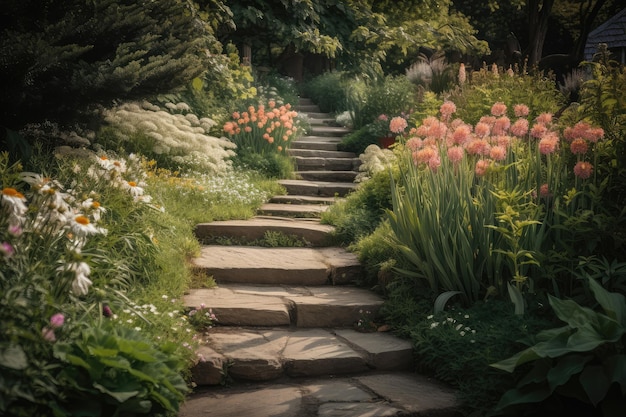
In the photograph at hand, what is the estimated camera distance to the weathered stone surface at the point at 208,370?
4105 mm

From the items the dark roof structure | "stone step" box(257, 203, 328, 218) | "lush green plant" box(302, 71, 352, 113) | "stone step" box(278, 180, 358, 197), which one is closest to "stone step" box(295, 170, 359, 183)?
"stone step" box(278, 180, 358, 197)

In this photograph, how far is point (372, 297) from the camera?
535 centimetres

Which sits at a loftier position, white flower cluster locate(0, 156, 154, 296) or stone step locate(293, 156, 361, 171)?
white flower cluster locate(0, 156, 154, 296)

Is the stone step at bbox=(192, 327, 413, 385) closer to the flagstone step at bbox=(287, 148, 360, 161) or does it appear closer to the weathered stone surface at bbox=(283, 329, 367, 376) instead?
the weathered stone surface at bbox=(283, 329, 367, 376)

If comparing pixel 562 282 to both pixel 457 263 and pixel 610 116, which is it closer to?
pixel 457 263

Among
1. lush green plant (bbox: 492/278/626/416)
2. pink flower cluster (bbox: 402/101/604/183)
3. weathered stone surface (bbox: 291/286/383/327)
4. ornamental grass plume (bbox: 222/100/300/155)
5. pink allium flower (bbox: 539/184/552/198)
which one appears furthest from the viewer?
ornamental grass plume (bbox: 222/100/300/155)

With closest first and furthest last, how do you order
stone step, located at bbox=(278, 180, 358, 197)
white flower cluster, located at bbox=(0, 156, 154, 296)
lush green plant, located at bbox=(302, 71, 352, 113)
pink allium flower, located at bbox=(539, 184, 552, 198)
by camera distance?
white flower cluster, located at bbox=(0, 156, 154, 296), pink allium flower, located at bbox=(539, 184, 552, 198), stone step, located at bbox=(278, 180, 358, 197), lush green plant, located at bbox=(302, 71, 352, 113)

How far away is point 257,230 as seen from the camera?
262 inches

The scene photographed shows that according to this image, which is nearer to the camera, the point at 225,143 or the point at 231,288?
the point at 231,288

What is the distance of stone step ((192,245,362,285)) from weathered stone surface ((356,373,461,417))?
1.53m

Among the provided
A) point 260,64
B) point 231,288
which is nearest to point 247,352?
point 231,288

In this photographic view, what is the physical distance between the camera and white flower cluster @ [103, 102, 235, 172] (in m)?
7.67

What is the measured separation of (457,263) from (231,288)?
184cm

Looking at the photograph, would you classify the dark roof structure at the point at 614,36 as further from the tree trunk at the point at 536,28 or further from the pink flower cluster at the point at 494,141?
the pink flower cluster at the point at 494,141
